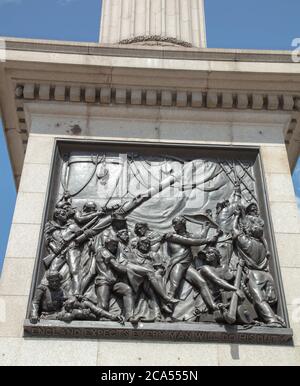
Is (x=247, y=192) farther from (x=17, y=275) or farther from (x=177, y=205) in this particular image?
(x=17, y=275)

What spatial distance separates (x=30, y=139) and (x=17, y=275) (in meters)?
2.90

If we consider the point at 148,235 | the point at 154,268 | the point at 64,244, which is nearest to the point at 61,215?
the point at 64,244

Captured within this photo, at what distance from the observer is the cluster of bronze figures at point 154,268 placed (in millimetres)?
7219

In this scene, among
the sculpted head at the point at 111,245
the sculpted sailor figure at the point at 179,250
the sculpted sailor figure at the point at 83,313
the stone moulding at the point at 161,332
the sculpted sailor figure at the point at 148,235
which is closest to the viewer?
the stone moulding at the point at 161,332

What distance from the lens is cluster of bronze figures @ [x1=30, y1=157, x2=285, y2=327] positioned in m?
7.22

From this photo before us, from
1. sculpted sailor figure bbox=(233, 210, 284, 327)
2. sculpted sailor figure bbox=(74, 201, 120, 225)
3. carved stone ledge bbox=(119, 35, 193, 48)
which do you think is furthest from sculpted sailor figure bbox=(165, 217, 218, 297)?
carved stone ledge bbox=(119, 35, 193, 48)

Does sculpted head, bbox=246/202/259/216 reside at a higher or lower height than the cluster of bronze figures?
higher

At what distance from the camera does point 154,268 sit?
Result: 7707mm

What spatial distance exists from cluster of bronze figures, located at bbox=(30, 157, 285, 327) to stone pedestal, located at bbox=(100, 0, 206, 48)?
5.27 m

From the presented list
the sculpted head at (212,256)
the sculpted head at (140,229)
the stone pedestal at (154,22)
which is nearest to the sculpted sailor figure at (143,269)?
the sculpted head at (140,229)

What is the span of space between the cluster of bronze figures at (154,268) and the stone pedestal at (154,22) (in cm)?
527

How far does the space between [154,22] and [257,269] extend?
291 inches

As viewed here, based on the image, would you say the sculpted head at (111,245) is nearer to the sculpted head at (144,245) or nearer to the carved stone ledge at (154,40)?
the sculpted head at (144,245)

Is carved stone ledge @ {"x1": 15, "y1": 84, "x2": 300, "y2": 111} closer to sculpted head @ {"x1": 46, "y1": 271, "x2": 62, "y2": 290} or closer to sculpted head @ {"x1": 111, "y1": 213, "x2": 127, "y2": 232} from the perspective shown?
sculpted head @ {"x1": 111, "y1": 213, "x2": 127, "y2": 232}
